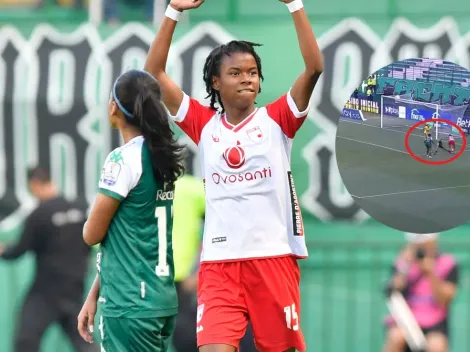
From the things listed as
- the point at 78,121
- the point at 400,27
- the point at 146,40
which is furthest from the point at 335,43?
the point at 78,121

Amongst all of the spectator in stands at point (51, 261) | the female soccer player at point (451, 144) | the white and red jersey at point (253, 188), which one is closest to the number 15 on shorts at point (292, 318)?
the white and red jersey at point (253, 188)

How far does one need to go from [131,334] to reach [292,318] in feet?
2.57

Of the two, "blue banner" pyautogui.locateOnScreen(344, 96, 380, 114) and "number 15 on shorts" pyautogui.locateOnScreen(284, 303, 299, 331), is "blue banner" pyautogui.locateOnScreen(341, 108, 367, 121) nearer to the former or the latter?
"blue banner" pyautogui.locateOnScreen(344, 96, 380, 114)

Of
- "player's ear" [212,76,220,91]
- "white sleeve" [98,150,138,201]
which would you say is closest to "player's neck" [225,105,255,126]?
"player's ear" [212,76,220,91]

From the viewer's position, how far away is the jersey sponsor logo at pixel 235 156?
4.66 m

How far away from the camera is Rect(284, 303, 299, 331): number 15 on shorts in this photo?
184 inches

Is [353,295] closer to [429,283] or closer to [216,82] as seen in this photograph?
[429,283]

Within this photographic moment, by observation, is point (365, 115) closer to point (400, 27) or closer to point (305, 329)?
point (400, 27)

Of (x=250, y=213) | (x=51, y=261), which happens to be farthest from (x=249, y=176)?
(x=51, y=261)

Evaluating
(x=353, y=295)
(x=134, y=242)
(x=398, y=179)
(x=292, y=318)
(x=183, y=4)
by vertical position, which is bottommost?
(x=353, y=295)

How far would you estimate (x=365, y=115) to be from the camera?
503 cm

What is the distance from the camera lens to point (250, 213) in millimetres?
4656

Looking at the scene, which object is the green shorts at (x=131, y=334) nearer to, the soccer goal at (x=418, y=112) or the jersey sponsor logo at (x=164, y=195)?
the jersey sponsor logo at (x=164, y=195)

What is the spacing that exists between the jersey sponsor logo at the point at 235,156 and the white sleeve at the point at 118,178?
55 centimetres
